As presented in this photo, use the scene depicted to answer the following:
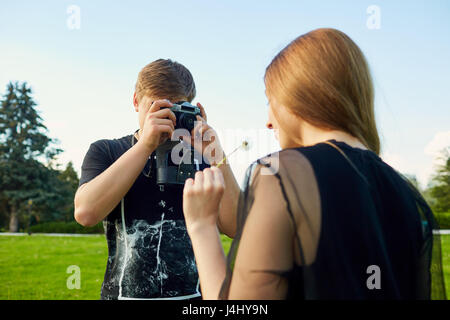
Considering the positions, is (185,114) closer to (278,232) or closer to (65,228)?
(278,232)

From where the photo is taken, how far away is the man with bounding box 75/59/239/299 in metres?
1.63

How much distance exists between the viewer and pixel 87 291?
21.6 feet

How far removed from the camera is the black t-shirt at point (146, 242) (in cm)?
167

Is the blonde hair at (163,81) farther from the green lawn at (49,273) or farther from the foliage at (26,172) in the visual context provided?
the foliage at (26,172)

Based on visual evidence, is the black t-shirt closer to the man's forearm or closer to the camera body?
the man's forearm

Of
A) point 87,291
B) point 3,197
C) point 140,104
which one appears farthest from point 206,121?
point 3,197

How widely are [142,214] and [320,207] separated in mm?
1046

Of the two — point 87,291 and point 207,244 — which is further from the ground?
point 207,244

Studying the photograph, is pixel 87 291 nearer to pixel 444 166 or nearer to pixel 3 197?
pixel 3 197

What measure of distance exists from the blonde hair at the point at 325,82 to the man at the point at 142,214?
2.41 feet

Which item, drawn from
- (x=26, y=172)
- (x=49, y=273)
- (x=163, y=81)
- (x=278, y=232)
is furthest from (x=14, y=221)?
(x=278, y=232)

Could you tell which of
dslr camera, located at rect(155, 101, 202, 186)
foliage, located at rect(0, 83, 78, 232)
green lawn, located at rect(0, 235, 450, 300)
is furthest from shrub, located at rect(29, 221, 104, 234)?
dslr camera, located at rect(155, 101, 202, 186)

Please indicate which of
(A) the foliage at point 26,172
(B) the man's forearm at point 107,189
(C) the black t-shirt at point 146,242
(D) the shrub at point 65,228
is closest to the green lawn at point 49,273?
(C) the black t-shirt at point 146,242

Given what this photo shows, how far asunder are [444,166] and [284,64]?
3818 cm
